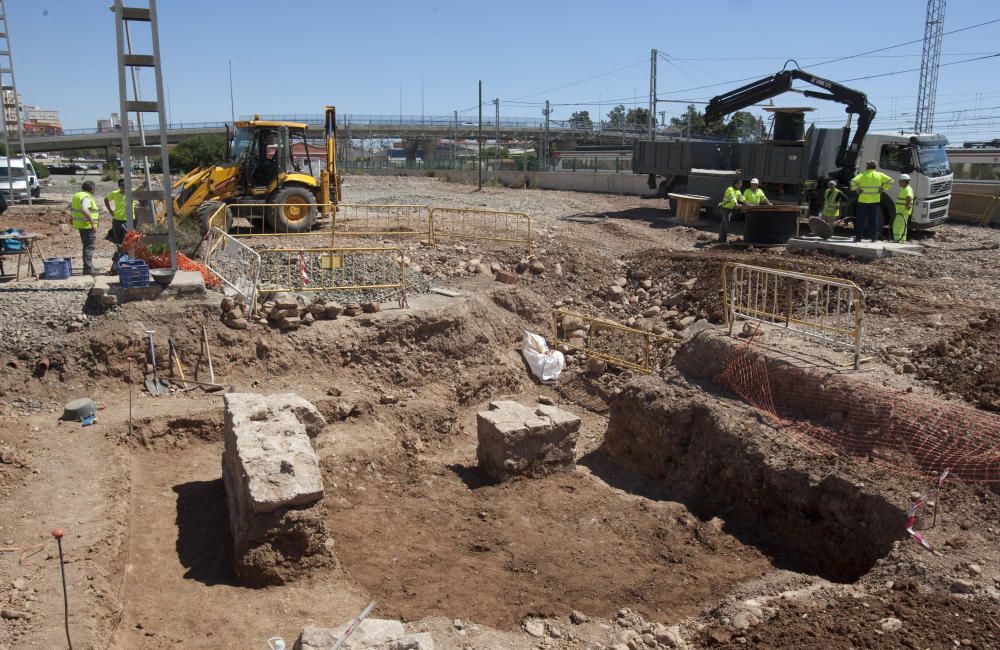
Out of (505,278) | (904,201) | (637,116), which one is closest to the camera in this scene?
(505,278)

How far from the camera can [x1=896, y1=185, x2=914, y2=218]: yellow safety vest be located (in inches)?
630

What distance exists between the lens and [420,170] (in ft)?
145

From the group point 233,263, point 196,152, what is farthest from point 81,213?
point 196,152

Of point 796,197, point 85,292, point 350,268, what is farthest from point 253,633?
point 796,197

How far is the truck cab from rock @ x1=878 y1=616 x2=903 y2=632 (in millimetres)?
14858

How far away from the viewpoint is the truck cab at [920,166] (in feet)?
57.0

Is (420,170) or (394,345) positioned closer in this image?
(394,345)

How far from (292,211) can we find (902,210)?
1330cm

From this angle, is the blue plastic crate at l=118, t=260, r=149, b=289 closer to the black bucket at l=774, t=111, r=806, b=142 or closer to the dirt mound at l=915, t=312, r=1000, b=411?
the dirt mound at l=915, t=312, r=1000, b=411

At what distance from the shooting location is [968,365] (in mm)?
8203

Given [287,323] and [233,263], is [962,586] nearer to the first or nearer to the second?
[287,323]

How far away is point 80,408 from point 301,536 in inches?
165

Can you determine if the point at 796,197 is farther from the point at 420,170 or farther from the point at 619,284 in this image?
the point at 420,170

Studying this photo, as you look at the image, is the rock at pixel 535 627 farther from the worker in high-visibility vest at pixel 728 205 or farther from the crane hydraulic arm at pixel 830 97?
the crane hydraulic arm at pixel 830 97
